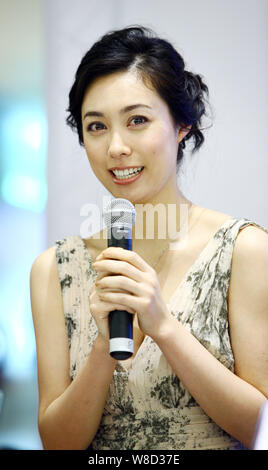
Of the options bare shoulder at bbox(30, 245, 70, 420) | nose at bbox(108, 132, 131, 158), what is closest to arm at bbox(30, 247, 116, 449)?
bare shoulder at bbox(30, 245, 70, 420)

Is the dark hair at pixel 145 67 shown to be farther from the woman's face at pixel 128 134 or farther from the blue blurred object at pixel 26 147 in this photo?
the blue blurred object at pixel 26 147

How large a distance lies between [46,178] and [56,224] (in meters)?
0.14

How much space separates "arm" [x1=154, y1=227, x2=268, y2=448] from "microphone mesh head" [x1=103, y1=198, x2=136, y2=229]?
0.21 metres

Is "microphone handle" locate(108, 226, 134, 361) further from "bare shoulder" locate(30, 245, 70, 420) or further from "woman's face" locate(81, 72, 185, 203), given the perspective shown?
"bare shoulder" locate(30, 245, 70, 420)

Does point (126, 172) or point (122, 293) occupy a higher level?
point (126, 172)

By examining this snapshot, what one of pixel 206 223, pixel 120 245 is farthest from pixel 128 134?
pixel 120 245

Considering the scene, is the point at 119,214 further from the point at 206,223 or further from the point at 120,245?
the point at 206,223

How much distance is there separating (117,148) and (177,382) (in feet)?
1.66

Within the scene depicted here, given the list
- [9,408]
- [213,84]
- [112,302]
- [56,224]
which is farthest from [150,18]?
[9,408]

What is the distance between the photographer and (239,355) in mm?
1157

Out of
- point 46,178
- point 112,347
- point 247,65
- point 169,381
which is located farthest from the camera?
point 46,178

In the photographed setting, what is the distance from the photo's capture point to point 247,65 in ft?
5.22

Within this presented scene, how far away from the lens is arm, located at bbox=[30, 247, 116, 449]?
113 cm
